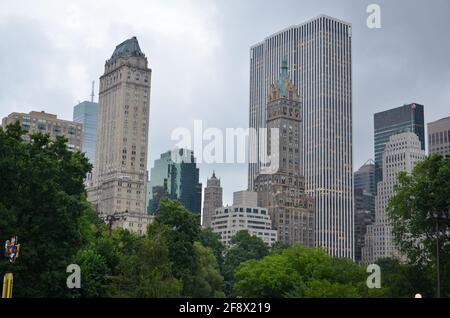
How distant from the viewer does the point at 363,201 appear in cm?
15250

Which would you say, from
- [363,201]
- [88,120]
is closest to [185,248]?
[363,201]

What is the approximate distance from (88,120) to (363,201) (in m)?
74.6

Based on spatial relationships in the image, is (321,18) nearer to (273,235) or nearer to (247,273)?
(273,235)

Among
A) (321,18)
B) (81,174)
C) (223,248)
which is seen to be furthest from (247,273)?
(321,18)

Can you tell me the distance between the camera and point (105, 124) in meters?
112

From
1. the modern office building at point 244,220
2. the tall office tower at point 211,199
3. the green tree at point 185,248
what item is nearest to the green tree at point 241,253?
the green tree at point 185,248

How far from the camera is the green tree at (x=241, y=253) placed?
63078mm

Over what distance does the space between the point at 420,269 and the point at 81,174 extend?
18.2m

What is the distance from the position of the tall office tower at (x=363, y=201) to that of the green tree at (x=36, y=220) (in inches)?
4395

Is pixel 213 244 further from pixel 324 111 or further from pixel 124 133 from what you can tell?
pixel 324 111

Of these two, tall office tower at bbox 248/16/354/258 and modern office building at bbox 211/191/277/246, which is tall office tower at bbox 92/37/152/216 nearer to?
modern office building at bbox 211/191/277/246

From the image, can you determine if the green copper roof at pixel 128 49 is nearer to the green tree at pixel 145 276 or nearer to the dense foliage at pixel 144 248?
the dense foliage at pixel 144 248

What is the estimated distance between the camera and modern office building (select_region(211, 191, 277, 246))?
113 m

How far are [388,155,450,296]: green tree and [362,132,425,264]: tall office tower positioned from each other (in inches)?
3440
